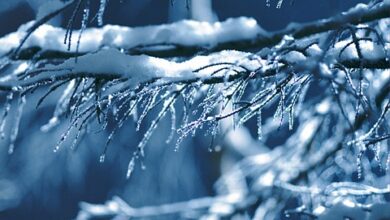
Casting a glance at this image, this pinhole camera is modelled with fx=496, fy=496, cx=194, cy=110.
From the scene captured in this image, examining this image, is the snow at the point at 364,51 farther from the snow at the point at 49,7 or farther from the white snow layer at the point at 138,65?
the snow at the point at 49,7

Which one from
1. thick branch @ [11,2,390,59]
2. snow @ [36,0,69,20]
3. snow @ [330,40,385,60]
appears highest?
snow @ [36,0,69,20]

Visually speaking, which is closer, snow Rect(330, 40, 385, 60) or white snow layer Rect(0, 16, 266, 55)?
white snow layer Rect(0, 16, 266, 55)

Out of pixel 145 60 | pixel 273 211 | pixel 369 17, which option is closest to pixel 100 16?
pixel 145 60

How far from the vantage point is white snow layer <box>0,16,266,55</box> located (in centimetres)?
148

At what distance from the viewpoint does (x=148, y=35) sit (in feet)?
4.99

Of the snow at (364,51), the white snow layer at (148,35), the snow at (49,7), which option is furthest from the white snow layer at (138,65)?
the snow at (364,51)

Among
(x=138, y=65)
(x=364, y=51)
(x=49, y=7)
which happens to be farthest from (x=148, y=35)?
(x=364, y=51)

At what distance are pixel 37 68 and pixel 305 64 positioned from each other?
0.85 meters

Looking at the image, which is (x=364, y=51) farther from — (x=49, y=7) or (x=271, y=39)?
(x=49, y=7)

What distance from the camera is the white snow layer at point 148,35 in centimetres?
148

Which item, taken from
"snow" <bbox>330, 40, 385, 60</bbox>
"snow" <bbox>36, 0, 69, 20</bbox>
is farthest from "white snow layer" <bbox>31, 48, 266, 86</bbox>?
"snow" <bbox>330, 40, 385, 60</bbox>

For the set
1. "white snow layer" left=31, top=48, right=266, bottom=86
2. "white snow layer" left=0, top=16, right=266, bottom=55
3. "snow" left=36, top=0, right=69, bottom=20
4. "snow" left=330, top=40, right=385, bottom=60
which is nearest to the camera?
"snow" left=36, top=0, right=69, bottom=20

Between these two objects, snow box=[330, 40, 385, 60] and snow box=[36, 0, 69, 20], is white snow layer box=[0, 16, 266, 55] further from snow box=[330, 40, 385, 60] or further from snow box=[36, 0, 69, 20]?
snow box=[330, 40, 385, 60]

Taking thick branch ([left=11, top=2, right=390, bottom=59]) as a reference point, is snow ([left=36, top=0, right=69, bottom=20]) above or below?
above
